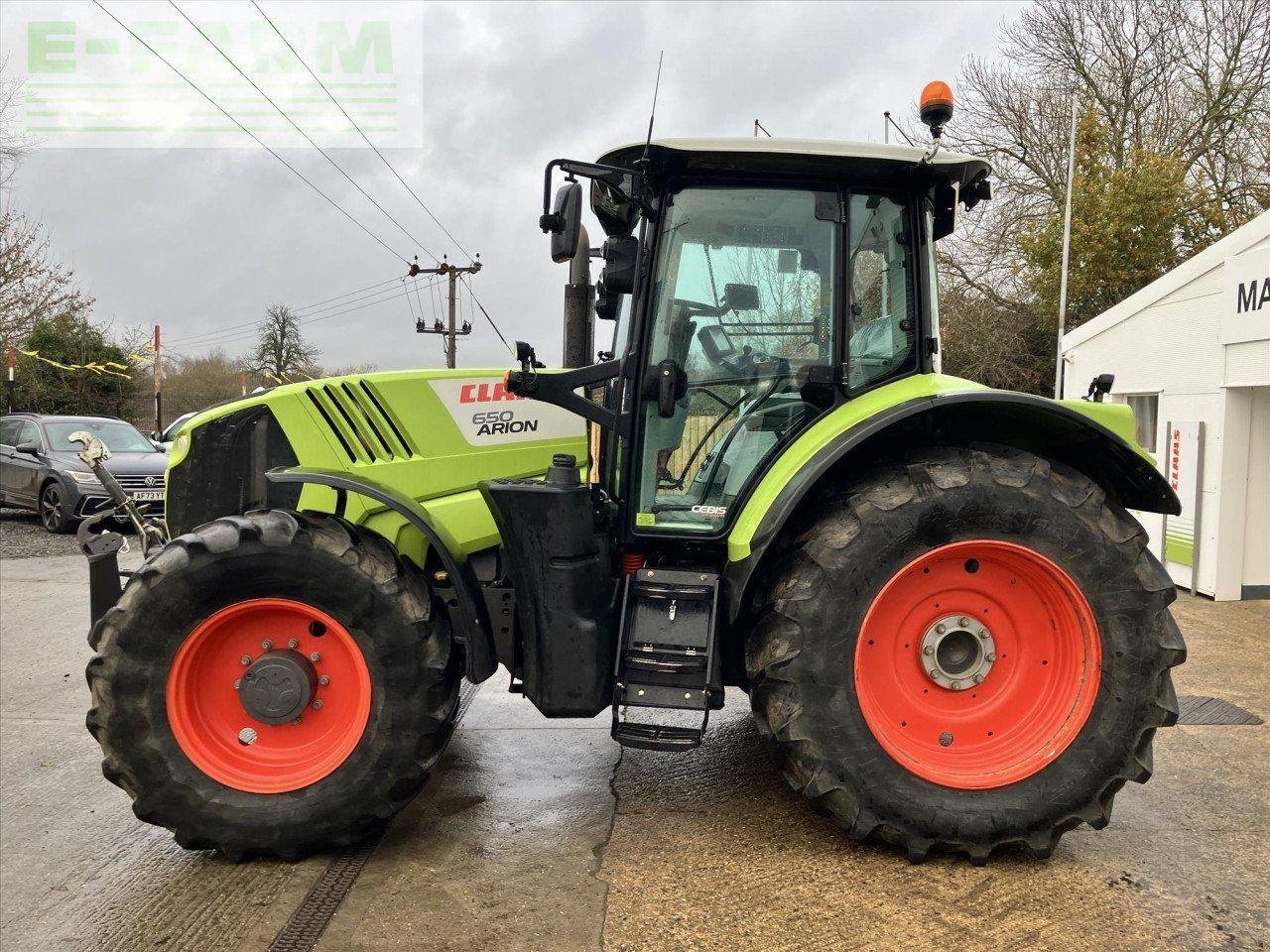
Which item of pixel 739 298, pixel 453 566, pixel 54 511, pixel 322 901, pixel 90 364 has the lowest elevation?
pixel 322 901

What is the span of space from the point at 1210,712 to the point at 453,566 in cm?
399

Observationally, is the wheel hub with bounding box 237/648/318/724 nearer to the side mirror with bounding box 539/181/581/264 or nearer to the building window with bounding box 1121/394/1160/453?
the side mirror with bounding box 539/181/581/264

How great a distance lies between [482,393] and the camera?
3625 millimetres

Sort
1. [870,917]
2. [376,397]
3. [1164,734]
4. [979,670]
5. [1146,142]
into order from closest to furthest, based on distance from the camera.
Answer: [870,917] → [979,670] → [376,397] → [1164,734] → [1146,142]

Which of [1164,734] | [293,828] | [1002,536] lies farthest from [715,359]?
[1164,734]

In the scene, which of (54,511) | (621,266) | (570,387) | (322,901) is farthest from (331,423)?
(54,511)

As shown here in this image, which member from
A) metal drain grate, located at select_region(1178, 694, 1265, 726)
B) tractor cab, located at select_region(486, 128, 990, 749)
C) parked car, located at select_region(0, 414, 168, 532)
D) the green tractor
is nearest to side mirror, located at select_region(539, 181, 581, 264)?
the green tractor

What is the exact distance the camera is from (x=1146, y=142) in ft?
66.8

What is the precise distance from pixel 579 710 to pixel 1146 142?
2250 centimetres

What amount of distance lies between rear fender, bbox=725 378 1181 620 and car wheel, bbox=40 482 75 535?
466 inches

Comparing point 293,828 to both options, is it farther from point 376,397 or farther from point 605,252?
point 605,252

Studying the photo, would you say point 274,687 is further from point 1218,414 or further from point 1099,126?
point 1099,126

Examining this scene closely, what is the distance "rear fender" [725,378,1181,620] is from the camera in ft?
9.68

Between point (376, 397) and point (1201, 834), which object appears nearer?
point (1201, 834)
